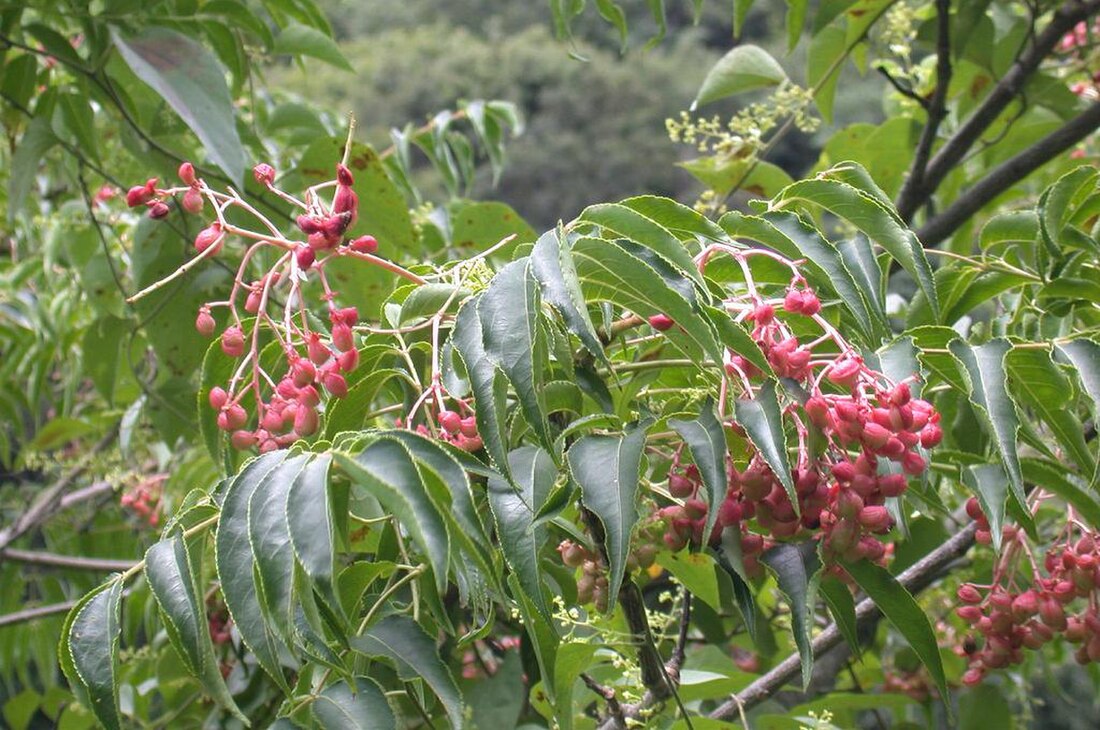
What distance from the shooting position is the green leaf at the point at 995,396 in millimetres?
677

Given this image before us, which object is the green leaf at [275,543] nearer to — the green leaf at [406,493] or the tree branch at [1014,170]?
the green leaf at [406,493]

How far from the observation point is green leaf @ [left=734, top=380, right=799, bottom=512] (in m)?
0.61

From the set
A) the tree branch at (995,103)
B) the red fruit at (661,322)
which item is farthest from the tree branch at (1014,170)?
the red fruit at (661,322)

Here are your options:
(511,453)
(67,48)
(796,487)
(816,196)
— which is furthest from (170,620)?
(67,48)

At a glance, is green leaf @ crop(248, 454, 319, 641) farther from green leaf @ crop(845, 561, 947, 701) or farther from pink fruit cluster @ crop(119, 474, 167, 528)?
pink fruit cluster @ crop(119, 474, 167, 528)

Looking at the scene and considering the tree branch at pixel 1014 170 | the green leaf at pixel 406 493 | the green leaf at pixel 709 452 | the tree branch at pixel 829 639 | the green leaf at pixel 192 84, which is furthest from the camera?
the tree branch at pixel 1014 170

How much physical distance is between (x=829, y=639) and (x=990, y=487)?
0.35m

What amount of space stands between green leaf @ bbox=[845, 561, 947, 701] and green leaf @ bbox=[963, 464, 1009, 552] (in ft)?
0.24

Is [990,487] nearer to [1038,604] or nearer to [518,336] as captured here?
[1038,604]

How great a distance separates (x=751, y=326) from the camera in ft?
2.35

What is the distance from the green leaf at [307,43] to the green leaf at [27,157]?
0.32 metres

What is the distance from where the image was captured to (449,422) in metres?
0.71

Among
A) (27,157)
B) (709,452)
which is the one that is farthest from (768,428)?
(27,157)

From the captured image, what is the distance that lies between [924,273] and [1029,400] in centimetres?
13
